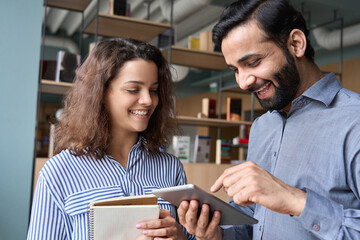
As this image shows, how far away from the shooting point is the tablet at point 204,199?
101 cm

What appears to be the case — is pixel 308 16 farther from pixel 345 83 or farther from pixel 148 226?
pixel 148 226

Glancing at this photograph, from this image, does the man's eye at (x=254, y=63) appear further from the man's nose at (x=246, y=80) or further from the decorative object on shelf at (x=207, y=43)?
the decorative object on shelf at (x=207, y=43)

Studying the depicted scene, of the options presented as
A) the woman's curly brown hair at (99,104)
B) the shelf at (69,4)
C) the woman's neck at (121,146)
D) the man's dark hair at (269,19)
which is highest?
the shelf at (69,4)

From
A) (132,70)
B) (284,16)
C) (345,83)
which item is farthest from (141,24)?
(345,83)

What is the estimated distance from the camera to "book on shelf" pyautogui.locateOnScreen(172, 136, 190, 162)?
412cm

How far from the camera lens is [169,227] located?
1.22m

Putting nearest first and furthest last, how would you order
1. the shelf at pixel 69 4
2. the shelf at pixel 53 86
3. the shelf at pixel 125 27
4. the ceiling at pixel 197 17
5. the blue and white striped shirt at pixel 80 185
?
1. the blue and white striped shirt at pixel 80 185
2. the shelf at pixel 53 86
3. the shelf at pixel 69 4
4. the shelf at pixel 125 27
5. the ceiling at pixel 197 17

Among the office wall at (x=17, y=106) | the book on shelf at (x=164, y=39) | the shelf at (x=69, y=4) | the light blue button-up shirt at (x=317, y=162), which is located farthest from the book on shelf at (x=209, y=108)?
the light blue button-up shirt at (x=317, y=162)

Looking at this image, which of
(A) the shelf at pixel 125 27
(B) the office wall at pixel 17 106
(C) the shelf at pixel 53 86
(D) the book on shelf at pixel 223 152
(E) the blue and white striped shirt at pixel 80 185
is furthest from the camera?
(D) the book on shelf at pixel 223 152

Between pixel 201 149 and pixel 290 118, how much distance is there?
3145 mm

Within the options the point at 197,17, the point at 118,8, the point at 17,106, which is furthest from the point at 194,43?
the point at 197,17

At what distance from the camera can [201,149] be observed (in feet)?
14.4

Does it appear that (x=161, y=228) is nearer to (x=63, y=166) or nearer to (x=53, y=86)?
(x=63, y=166)

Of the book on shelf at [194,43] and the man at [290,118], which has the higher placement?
the book on shelf at [194,43]
